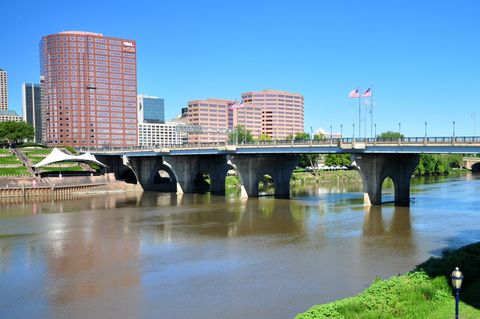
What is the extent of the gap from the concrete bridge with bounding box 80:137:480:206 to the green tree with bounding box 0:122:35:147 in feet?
145

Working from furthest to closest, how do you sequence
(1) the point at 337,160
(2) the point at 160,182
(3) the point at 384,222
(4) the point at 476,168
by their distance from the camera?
(4) the point at 476,168
(1) the point at 337,160
(2) the point at 160,182
(3) the point at 384,222

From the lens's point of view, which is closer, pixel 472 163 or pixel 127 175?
pixel 127 175

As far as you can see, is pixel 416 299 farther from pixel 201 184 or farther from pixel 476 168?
pixel 476 168

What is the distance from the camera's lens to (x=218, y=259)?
43594 millimetres

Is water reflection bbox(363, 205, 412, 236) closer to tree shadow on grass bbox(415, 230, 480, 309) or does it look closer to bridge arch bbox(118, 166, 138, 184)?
tree shadow on grass bbox(415, 230, 480, 309)

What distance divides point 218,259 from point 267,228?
17905 millimetres

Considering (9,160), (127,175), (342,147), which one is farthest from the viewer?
(127,175)

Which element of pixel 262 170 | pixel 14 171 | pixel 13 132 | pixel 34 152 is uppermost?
pixel 13 132

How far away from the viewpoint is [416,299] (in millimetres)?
23547

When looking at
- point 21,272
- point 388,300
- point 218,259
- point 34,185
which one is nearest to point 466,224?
point 218,259

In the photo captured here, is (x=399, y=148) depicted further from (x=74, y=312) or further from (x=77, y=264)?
(x=74, y=312)

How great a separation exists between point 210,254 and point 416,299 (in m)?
25.0

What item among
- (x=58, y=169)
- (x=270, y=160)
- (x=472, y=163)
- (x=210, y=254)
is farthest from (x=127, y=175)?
(x=472, y=163)

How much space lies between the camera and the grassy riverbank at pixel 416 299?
2173 cm
